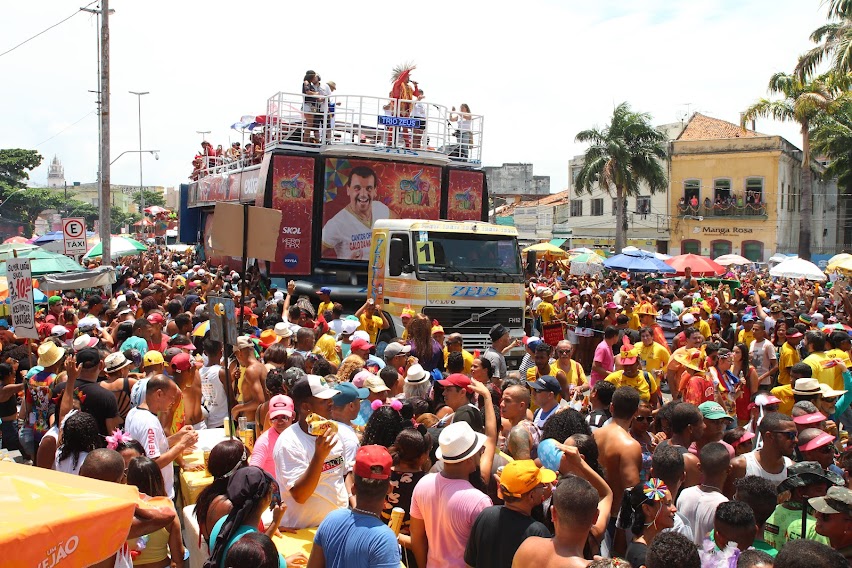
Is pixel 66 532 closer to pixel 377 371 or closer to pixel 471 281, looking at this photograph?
pixel 377 371

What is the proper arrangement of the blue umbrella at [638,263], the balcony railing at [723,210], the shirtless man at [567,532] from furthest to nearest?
1. the balcony railing at [723,210]
2. the blue umbrella at [638,263]
3. the shirtless man at [567,532]

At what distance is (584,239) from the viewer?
51.5 m

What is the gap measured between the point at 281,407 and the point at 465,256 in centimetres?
780

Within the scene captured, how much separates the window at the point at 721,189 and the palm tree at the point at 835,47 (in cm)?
1505

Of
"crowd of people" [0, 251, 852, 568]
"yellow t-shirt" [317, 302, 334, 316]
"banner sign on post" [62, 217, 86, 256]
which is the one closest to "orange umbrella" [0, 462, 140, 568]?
"crowd of people" [0, 251, 852, 568]

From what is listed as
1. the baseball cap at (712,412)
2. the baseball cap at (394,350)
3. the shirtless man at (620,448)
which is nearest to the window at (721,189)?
the baseball cap at (394,350)

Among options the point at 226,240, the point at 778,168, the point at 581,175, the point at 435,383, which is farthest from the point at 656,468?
the point at 778,168

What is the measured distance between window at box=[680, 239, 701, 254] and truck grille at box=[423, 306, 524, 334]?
3708 cm

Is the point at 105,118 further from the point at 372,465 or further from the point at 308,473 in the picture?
the point at 372,465

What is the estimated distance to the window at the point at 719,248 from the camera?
45853mm

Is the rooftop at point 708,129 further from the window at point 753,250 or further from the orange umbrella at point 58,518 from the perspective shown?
the orange umbrella at point 58,518

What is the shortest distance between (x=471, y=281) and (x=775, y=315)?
4949mm

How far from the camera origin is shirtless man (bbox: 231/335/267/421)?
6.98 meters

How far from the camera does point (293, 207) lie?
14547 mm
